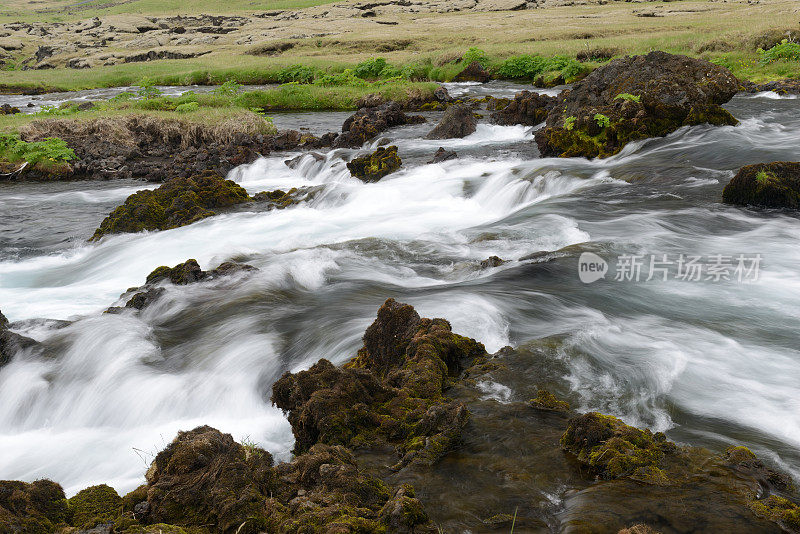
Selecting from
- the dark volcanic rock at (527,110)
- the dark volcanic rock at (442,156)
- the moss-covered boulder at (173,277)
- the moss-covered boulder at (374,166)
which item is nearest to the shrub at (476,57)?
the dark volcanic rock at (527,110)

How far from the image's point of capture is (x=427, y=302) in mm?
8102

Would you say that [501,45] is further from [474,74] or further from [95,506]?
[95,506]

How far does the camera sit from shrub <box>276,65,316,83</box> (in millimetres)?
40844

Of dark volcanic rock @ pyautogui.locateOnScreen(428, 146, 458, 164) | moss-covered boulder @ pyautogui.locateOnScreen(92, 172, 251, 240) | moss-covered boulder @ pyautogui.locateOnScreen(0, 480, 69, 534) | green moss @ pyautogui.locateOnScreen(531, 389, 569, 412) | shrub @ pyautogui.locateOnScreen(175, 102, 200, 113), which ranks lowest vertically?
moss-covered boulder @ pyautogui.locateOnScreen(92, 172, 251, 240)

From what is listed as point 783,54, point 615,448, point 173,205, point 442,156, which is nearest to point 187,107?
point 173,205

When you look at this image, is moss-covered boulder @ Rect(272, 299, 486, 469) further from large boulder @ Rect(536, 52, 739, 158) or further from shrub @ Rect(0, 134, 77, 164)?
shrub @ Rect(0, 134, 77, 164)

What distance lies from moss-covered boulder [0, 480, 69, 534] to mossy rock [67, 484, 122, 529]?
0.07 m

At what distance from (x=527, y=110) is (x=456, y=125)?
10.4ft

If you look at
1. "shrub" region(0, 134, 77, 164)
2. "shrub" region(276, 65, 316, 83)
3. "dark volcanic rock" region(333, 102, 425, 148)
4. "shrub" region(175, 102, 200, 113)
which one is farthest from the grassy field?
"shrub" region(0, 134, 77, 164)

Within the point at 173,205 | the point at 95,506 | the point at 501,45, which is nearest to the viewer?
the point at 95,506

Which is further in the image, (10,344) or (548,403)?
(10,344)

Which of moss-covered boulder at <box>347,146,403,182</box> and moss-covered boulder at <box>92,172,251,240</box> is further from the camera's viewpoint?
moss-covered boulder at <box>347,146,403,182</box>

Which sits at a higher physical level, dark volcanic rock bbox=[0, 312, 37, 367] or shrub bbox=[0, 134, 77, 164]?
shrub bbox=[0, 134, 77, 164]

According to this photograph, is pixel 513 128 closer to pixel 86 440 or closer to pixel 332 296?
pixel 332 296
